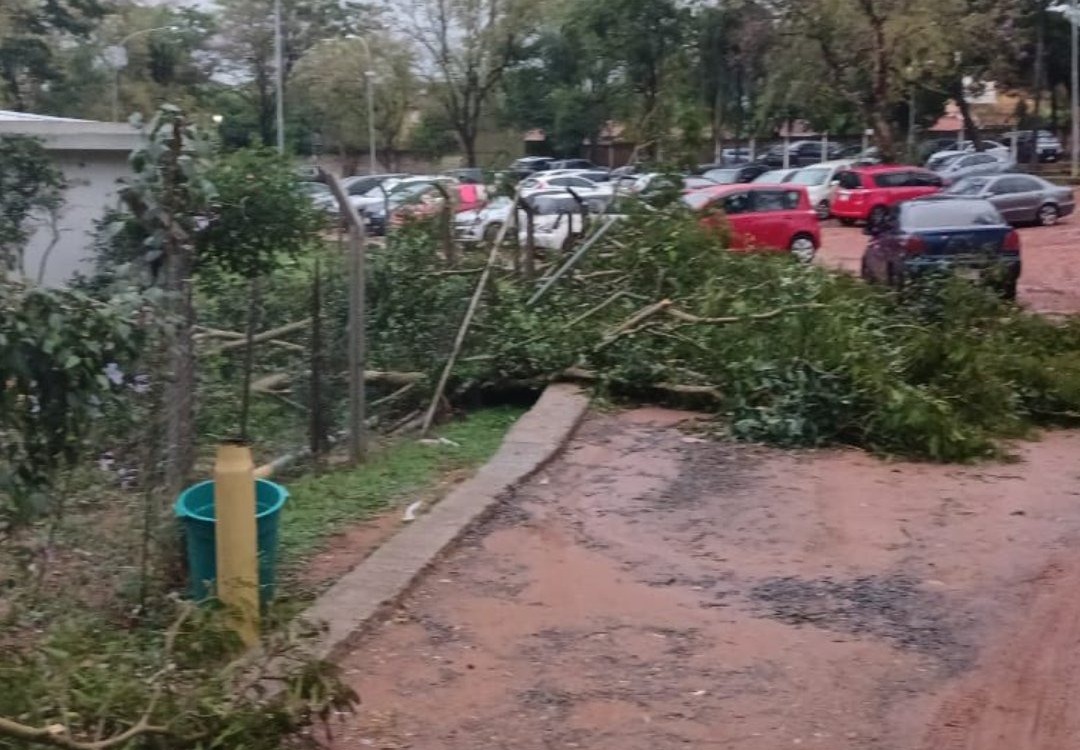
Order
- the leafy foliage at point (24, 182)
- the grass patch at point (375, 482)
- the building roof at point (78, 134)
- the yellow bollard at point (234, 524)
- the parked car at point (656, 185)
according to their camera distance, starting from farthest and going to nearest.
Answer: the building roof at point (78, 134), the parked car at point (656, 185), the leafy foliage at point (24, 182), the grass patch at point (375, 482), the yellow bollard at point (234, 524)

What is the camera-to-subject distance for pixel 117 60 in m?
46.1

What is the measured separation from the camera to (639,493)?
8844 millimetres

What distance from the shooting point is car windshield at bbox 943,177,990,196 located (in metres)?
34.5

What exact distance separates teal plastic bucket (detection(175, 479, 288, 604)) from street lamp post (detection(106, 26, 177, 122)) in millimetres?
39356

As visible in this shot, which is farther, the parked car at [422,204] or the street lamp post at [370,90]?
the street lamp post at [370,90]

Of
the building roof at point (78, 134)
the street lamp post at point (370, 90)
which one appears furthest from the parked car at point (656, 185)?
the street lamp post at point (370, 90)

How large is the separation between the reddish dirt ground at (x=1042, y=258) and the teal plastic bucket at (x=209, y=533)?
11504 millimetres

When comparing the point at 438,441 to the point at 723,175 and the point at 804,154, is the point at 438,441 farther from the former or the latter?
the point at 804,154

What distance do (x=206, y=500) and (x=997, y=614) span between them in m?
3.61

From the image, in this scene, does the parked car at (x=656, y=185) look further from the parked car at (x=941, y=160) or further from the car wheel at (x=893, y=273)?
the parked car at (x=941, y=160)

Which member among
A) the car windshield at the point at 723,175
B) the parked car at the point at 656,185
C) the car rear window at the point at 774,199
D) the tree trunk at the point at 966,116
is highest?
the tree trunk at the point at 966,116

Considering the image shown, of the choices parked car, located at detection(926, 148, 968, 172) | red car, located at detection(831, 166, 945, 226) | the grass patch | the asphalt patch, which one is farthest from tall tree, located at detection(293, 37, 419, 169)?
the asphalt patch

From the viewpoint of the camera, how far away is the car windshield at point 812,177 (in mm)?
40062

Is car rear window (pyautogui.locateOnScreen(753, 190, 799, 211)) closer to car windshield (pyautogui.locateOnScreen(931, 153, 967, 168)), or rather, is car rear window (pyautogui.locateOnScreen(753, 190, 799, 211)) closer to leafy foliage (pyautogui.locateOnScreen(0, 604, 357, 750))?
leafy foliage (pyautogui.locateOnScreen(0, 604, 357, 750))
